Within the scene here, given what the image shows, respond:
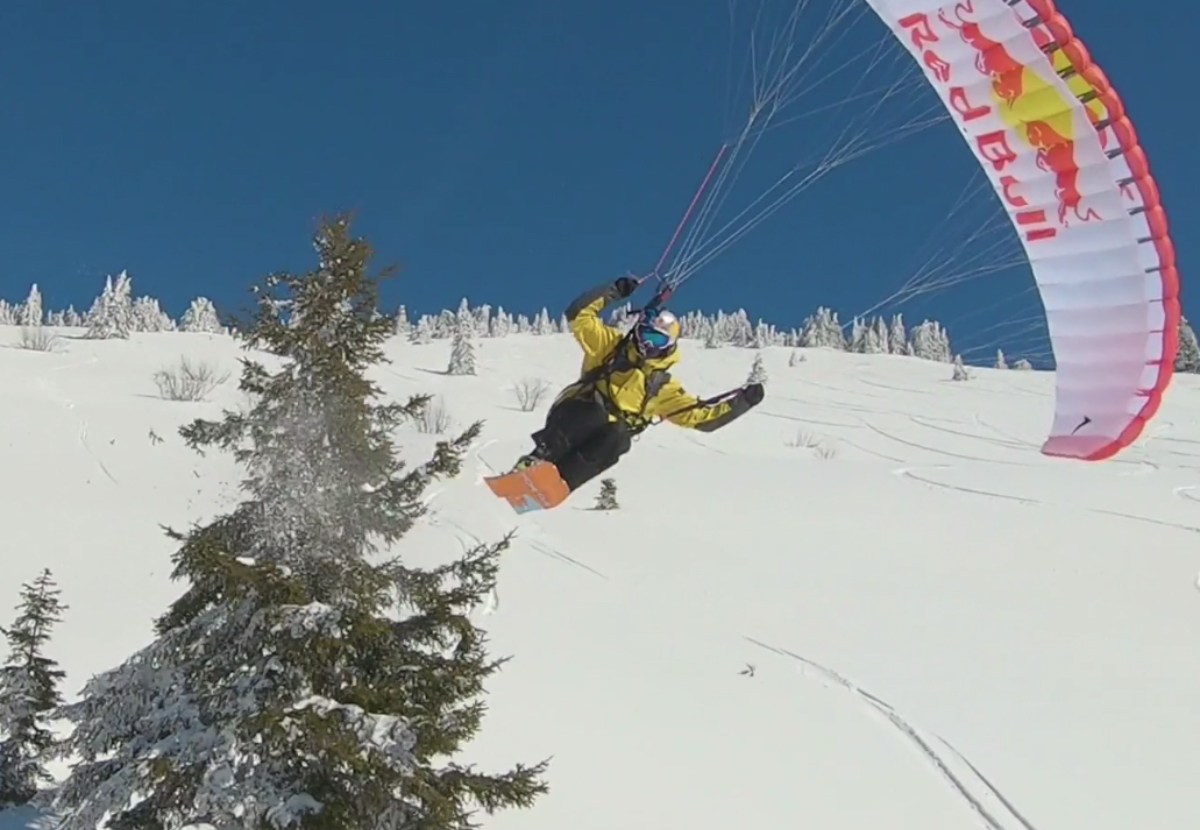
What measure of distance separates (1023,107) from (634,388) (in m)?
3.25

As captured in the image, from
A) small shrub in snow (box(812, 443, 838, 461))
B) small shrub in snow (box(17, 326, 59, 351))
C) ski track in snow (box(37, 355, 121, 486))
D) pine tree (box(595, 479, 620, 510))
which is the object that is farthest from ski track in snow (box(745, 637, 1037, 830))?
small shrub in snow (box(17, 326, 59, 351))

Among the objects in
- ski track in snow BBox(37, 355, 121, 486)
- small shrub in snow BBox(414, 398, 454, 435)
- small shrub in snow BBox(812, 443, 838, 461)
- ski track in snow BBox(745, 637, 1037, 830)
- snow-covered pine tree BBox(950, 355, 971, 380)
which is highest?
ski track in snow BBox(37, 355, 121, 486)

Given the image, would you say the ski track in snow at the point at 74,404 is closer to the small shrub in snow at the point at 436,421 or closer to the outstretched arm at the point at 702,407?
the small shrub in snow at the point at 436,421

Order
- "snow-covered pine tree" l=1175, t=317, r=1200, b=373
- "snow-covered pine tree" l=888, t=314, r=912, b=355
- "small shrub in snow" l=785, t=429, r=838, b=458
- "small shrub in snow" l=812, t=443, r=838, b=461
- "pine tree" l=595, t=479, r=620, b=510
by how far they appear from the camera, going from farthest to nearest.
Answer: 1. "snow-covered pine tree" l=888, t=314, r=912, b=355
2. "snow-covered pine tree" l=1175, t=317, r=1200, b=373
3. "small shrub in snow" l=785, t=429, r=838, b=458
4. "small shrub in snow" l=812, t=443, r=838, b=461
5. "pine tree" l=595, t=479, r=620, b=510

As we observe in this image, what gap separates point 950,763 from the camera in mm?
14156

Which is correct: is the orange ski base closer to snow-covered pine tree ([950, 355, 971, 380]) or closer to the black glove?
the black glove

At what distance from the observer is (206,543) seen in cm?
677

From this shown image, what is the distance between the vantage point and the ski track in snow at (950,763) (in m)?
12.8

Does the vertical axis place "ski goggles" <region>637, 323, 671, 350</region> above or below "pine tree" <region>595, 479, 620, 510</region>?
above

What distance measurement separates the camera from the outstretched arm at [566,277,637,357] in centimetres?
746

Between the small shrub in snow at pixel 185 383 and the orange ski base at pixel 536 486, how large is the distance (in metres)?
22.4

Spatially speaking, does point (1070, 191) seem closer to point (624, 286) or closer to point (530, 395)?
point (624, 286)

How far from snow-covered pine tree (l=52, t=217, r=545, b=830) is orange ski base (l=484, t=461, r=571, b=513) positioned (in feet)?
1.40

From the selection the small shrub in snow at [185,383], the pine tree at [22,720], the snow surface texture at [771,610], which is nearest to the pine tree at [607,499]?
the snow surface texture at [771,610]
